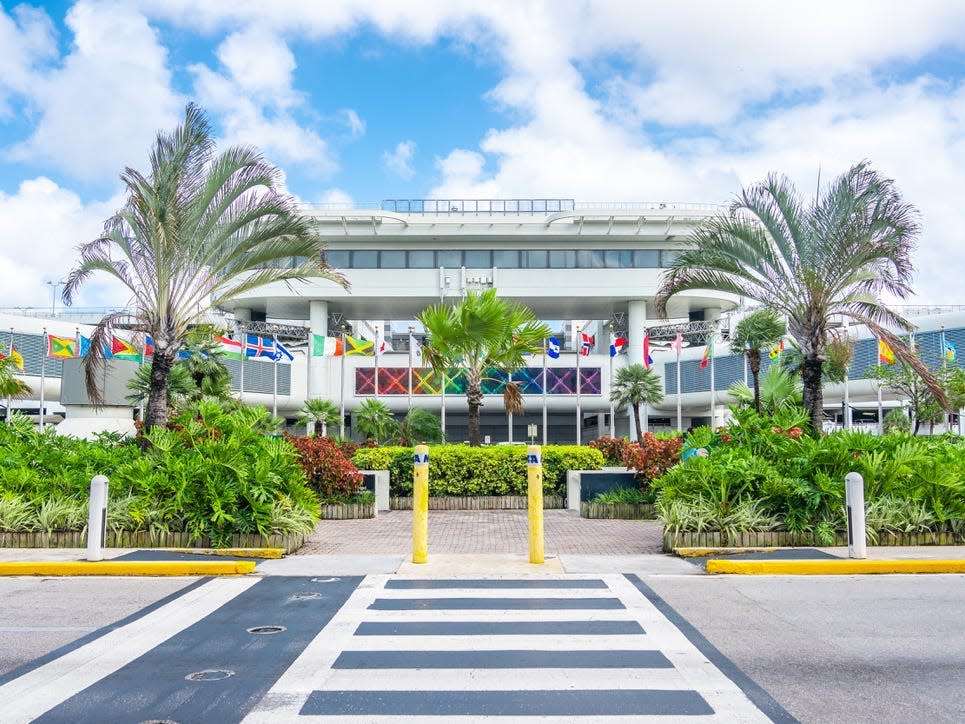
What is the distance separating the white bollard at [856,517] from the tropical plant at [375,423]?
18.3m

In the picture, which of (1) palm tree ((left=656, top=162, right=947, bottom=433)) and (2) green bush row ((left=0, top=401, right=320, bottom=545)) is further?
(1) palm tree ((left=656, top=162, right=947, bottom=433))

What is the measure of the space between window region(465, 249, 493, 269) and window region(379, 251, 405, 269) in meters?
3.77

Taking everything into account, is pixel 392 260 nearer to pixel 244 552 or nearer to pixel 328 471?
pixel 328 471

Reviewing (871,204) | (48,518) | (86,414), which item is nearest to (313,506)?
(48,518)

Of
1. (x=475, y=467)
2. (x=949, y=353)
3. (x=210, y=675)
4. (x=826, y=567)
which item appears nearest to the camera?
(x=210, y=675)

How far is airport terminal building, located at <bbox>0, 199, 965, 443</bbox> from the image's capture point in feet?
153

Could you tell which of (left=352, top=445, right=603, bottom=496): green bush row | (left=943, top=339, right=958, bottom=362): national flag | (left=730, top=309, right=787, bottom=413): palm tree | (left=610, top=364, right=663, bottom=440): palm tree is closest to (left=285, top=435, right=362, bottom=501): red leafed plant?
(left=352, top=445, right=603, bottom=496): green bush row

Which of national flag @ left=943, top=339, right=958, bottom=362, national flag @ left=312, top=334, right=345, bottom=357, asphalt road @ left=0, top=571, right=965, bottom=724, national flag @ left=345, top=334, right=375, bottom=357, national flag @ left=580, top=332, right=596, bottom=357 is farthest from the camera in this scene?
national flag @ left=580, top=332, right=596, bottom=357

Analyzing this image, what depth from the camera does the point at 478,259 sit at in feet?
160

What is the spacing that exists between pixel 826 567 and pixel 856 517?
3.11 ft

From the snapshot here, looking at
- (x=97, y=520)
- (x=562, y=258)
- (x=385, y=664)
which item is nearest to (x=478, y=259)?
(x=562, y=258)

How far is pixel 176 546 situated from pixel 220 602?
3538 mm

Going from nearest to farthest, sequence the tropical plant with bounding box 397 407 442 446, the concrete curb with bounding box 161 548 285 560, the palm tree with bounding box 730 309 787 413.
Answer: the concrete curb with bounding box 161 548 285 560 < the tropical plant with bounding box 397 407 442 446 < the palm tree with bounding box 730 309 787 413

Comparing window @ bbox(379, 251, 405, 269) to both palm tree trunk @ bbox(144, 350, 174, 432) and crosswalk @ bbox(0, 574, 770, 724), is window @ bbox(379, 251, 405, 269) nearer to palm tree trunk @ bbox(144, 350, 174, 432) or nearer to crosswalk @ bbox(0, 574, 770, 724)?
palm tree trunk @ bbox(144, 350, 174, 432)
